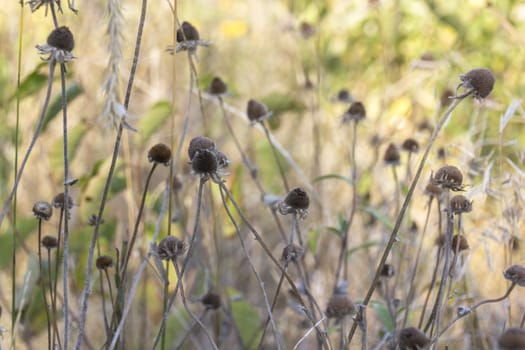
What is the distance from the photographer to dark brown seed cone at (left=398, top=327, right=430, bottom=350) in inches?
30.9

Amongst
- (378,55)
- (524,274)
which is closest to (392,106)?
(378,55)

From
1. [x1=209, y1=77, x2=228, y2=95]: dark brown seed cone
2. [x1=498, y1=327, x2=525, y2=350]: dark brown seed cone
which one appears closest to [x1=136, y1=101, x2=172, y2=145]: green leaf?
[x1=209, y1=77, x2=228, y2=95]: dark brown seed cone

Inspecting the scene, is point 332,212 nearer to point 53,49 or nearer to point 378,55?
point 378,55

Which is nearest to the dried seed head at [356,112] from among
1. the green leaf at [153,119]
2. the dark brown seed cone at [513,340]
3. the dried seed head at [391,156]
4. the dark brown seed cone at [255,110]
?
the dried seed head at [391,156]

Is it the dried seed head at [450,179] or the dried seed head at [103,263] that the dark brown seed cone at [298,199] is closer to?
the dried seed head at [450,179]

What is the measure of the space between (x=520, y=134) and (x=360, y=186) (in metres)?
0.94

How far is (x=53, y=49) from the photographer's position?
2.84ft

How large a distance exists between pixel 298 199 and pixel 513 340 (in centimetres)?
37

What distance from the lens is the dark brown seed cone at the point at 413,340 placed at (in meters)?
0.79

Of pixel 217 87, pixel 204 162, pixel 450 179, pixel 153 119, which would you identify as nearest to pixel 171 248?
pixel 204 162

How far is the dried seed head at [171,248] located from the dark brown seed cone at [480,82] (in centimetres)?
42

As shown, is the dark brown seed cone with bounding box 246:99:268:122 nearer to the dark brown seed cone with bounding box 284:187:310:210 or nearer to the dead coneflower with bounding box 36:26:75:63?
the dark brown seed cone with bounding box 284:187:310:210

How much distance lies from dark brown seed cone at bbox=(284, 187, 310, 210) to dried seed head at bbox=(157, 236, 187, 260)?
16cm

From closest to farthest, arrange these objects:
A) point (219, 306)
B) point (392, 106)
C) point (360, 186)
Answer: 1. point (219, 306)
2. point (360, 186)
3. point (392, 106)
